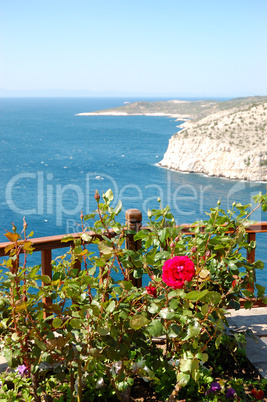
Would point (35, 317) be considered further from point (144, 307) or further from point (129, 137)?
point (129, 137)

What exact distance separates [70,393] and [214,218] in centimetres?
147

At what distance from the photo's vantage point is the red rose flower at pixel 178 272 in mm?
2053

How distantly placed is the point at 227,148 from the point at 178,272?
208 ft

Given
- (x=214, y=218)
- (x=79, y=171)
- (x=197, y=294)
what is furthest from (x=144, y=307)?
(x=79, y=171)

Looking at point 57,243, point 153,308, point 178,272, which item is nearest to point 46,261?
point 57,243

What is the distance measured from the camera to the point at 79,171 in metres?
69.1

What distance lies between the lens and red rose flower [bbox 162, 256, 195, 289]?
205 centimetres

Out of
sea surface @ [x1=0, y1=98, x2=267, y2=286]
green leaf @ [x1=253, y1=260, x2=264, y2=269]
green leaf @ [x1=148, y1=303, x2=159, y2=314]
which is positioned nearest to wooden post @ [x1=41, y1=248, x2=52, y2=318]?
green leaf @ [x1=148, y1=303, x2=159, y2=314]

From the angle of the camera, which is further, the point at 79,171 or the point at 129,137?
the point at 129,137

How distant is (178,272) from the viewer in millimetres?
2070

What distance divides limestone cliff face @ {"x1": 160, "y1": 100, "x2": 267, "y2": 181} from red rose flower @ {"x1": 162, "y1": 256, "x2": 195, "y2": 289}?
61.3m

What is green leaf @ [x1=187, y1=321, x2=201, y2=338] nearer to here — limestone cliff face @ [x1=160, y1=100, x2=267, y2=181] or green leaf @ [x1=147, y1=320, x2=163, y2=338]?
green leaf @ [x1=147, y1=320, x2=163, y2=338]

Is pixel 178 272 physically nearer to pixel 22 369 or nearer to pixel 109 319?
pixel 109 319

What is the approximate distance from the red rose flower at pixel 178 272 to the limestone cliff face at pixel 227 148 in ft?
201
